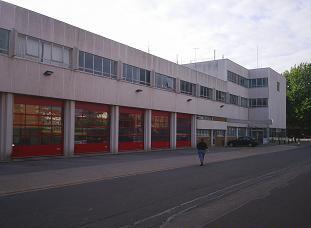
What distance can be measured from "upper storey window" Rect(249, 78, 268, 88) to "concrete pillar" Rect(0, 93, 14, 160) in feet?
175

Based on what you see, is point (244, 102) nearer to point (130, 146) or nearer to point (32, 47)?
point (130, 146)

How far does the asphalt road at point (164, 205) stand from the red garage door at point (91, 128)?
48.7ft

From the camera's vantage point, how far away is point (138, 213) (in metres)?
9.52

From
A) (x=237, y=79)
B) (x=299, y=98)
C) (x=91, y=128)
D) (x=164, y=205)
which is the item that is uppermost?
(x=237, y=79)

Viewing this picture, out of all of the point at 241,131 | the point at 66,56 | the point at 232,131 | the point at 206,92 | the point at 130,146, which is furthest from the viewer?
the point at 241,131

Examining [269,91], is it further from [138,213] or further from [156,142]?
[138,213]

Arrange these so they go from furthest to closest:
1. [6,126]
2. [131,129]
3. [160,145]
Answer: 1. [160,145]
2. [131,129]
3. [6,126]

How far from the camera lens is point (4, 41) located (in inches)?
953

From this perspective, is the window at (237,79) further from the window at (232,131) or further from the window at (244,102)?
the window at (232,131)

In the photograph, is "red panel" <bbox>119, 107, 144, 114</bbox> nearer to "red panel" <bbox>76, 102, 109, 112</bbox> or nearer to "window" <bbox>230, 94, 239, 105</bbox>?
"red panel" <bbox>76, 102, 109, 112</bbox>

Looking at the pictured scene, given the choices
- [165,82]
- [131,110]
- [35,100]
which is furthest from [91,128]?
[165,82]

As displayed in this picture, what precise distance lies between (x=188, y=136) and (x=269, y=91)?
1116 inches

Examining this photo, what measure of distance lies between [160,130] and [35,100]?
56.2 feet

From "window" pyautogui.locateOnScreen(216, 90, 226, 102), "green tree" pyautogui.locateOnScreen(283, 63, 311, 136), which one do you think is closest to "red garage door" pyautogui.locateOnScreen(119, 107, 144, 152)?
"window" pyautogui.locateOnScreen(216, 90, 226, 102)
